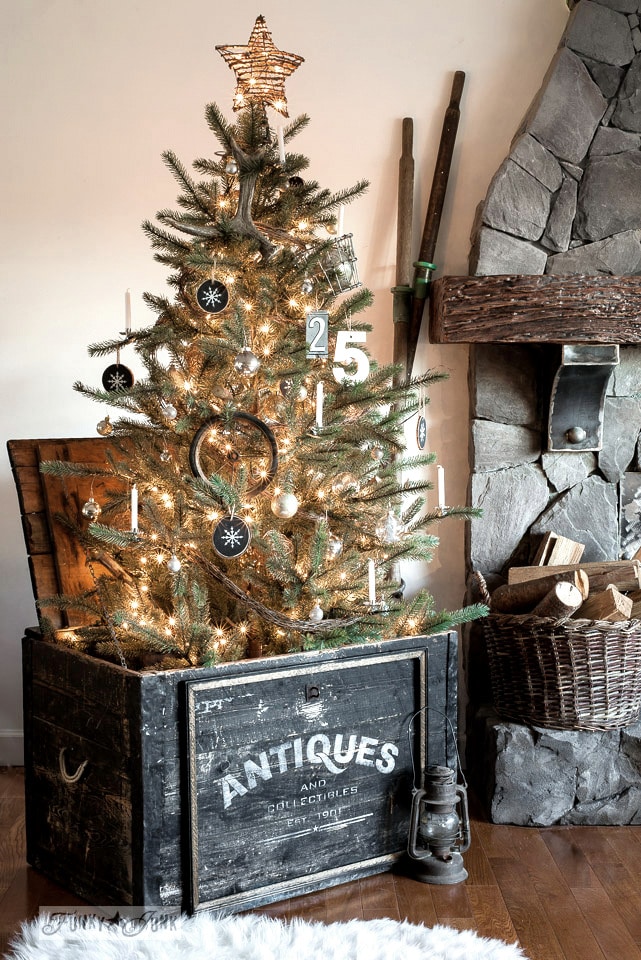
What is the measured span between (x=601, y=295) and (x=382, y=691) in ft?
4.59

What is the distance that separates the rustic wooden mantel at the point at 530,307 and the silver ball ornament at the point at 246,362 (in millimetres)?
983

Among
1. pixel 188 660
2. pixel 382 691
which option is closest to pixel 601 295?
pixel 382 691

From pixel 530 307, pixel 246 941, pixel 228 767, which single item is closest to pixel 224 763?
pixel 228 767

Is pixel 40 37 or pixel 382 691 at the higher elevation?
pixel 40 37

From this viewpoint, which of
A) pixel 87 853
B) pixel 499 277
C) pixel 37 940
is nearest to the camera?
pixel 37 940

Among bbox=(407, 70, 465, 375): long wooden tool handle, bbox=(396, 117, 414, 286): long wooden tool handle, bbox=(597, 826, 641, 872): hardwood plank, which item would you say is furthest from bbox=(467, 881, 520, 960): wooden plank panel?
bbox=(396, 117, 414, 286): long wooden tool handle

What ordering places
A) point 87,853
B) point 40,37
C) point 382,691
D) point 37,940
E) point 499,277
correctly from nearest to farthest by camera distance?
point 37,940
point 87,853
point 382,691
point 499,277
point 40,37

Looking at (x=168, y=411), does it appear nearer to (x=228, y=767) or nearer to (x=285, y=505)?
(x=285, y=505)

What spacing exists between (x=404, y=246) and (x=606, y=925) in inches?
82.1

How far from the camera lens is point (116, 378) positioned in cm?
257

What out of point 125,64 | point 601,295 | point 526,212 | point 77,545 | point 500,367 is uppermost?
point 125,64

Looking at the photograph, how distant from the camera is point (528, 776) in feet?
9.41

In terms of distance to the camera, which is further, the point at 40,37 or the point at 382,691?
the point at 40,37

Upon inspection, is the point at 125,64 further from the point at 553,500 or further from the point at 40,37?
the point at 553,500
